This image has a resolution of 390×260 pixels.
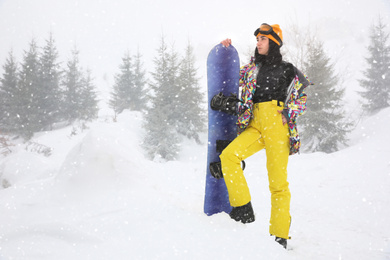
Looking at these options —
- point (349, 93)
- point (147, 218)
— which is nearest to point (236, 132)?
point (147, 218)

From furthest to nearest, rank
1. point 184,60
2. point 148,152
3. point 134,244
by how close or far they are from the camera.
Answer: point 184,60 → point 148,152 → point 134,244

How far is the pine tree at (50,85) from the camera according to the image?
21.0 meters

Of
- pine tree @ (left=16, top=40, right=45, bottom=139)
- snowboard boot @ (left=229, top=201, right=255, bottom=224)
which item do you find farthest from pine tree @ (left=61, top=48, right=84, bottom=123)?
snowboard boot @ (left=229, top=201, right=255, bottom=224)

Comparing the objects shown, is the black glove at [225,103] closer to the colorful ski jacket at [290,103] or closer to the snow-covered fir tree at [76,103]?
the colorful ski jacket at [290,103]

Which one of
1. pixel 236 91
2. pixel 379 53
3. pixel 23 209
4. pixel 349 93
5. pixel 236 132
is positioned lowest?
pixel 23 209

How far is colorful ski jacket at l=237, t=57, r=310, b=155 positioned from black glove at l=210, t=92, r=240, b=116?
10 centimetres

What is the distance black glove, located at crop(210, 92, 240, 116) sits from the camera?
249 cm

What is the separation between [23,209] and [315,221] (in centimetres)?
→ 375

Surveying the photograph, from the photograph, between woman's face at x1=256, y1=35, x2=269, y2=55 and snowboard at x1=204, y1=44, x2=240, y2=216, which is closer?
woman's face at x1=256, y1=35, x2=269, y2=55

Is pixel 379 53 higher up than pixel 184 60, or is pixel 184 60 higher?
pixel 379 53

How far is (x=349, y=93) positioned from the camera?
82.6ft

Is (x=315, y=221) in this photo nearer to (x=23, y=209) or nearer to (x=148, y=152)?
(x=23, y=209)

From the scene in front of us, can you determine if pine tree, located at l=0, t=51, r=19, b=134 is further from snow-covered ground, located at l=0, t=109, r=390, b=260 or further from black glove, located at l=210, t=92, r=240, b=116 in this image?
black glove, located at l=210, t=92, r=240, b=116

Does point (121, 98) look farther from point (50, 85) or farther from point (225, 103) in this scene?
point (225, 103)
